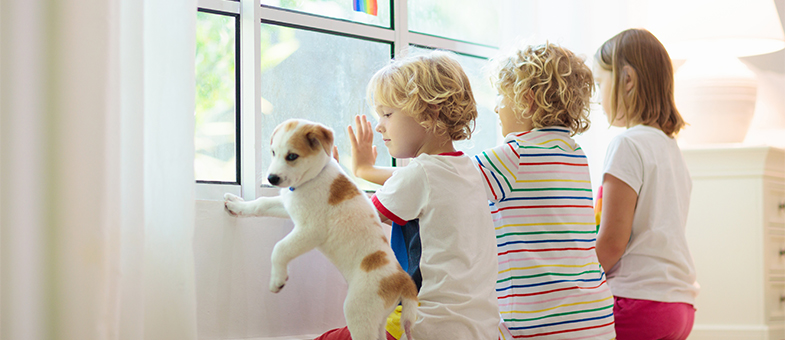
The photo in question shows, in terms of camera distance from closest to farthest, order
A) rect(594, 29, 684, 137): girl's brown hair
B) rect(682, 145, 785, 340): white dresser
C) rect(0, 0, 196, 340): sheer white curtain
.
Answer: rect(0, 0, 196, 340): sheer white curtain, rect(594, 29, 684, 137): girl's brown hair, rect(682, 145, 785, 340): white dresser

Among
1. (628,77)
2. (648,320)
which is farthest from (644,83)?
(648,320)

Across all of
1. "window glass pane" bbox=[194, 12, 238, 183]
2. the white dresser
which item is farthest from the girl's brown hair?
"window glass pane" bbox=[194, 12, 238, 183]

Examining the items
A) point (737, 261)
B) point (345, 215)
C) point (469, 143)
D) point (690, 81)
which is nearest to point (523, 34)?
point (469, 143)

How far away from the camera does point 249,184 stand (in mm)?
1372

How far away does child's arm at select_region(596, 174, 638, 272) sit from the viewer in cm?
143

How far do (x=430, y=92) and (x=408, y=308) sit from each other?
44 cm

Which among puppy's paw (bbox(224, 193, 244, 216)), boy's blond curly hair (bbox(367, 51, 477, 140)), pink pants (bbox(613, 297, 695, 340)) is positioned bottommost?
pink pants (bbox(613, 297, 695, 340))

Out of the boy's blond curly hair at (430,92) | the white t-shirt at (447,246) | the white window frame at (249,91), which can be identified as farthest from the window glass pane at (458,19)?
the white t-shirt at (447,246)

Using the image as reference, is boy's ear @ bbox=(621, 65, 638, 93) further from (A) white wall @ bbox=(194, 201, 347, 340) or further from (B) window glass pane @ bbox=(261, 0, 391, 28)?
(A) white wall @ bbox=(194, 201, 347, 340)

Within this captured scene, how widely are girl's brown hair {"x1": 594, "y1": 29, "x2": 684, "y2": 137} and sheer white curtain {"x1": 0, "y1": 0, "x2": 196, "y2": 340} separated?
118 cm

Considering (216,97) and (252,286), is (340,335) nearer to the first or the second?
(252,286)

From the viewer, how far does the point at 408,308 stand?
990 mm

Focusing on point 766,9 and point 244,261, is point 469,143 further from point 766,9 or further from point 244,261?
point 766,9

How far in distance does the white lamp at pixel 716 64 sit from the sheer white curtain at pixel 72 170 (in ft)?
5.83
